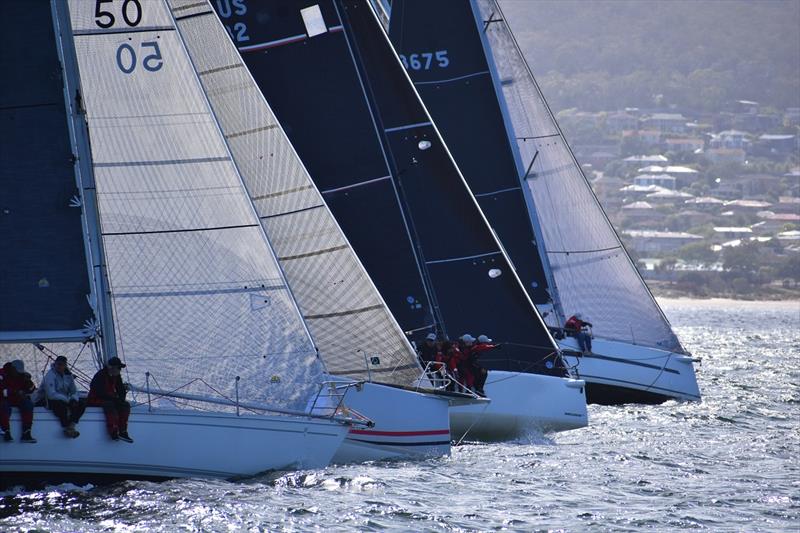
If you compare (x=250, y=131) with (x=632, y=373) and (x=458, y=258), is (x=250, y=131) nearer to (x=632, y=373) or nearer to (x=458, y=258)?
(x=458, y=258)

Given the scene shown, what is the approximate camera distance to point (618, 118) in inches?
7687

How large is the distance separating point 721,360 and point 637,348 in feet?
49.5

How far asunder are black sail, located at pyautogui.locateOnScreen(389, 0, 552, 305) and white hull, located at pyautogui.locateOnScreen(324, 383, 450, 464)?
7.25m

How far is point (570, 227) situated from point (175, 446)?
1128cm

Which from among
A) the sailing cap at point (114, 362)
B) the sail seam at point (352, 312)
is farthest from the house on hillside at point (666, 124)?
the sailing cap at point (114, 362)

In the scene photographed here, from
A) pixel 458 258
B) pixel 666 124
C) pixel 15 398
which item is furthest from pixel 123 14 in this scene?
pixel 666 124

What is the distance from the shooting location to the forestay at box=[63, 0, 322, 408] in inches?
538

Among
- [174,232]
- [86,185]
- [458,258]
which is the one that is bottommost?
[458,258]

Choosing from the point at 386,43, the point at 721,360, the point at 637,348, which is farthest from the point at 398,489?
the point at 721,360

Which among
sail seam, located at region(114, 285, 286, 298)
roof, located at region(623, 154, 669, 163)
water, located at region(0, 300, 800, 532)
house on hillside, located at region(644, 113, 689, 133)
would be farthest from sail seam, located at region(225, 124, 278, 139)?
house on hillside, located at region(644, 113, 689, 133)

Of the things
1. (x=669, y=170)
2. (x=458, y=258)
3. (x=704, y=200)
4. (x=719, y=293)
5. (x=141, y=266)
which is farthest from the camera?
(x=669, y=170)

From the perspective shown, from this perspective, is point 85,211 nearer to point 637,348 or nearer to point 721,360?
point 637,348

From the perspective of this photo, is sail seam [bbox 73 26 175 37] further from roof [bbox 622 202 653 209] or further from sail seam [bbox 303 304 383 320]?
roof [bbox 622 202 653 209]

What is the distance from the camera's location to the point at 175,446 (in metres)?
13.2
